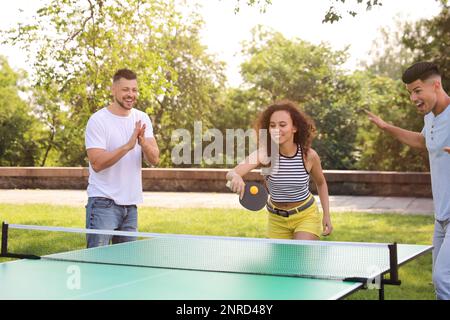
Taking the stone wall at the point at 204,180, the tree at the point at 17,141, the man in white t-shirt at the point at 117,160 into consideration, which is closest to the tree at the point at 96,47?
the stone wall at the point at 204,180

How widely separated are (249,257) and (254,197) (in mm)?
407

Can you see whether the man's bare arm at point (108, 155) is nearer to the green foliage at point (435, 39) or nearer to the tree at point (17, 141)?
the green foliage at point (435, 39)

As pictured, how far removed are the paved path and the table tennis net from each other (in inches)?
351

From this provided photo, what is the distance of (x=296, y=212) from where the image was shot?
229 inches

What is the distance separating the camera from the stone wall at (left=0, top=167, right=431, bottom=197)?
56.0 feet

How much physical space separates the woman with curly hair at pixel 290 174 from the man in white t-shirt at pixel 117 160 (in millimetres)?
957

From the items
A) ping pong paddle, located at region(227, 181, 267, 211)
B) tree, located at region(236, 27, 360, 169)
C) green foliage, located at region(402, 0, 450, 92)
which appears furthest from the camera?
tree, located at region(236, 27, 360, 169)

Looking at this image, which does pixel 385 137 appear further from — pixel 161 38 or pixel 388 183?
pixel 161 38

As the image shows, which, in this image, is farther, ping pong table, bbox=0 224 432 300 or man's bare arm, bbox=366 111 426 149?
man's bare arm, bbox=366 111 426 149

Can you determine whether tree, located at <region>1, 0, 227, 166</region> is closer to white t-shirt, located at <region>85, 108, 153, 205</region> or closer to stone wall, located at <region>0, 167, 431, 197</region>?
stone wall, located at <region>0, 167, 431, 197</region>

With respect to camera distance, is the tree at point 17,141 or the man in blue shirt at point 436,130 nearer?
the man in blue shirt at point 436,130

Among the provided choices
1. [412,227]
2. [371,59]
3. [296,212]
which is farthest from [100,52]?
[371,59]

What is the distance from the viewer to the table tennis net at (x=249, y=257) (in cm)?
442

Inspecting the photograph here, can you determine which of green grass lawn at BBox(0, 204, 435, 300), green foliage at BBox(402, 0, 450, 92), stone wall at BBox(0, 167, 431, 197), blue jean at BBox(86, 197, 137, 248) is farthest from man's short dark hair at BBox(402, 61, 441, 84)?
green foliage at BBox(402, 0, 450, 92)
